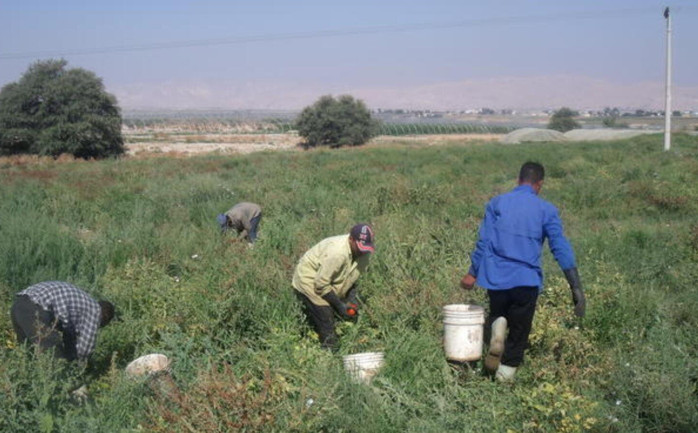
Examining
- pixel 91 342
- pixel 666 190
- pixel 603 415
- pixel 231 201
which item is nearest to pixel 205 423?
pixel 91 342

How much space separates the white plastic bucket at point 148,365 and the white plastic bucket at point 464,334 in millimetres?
2193

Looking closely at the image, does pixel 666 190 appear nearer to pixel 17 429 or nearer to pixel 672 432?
pixel 672 432

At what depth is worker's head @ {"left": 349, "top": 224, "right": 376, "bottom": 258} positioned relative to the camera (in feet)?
21.4

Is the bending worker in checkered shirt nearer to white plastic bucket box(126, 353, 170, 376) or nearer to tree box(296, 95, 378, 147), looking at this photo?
white plastic bucket box(126, 353, 170, 376)

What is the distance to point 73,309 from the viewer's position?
19.8 feet

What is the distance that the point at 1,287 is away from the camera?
24.9ft

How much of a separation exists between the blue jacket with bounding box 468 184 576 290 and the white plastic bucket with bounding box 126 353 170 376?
2526 mm

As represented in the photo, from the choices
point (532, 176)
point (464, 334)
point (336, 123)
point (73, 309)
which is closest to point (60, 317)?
point (73, 309)

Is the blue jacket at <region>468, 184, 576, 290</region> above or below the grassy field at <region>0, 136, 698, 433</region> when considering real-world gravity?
above

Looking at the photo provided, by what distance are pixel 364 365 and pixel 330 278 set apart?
924 millimetres

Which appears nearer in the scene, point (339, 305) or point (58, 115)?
point (339, 305)

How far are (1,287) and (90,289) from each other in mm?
818

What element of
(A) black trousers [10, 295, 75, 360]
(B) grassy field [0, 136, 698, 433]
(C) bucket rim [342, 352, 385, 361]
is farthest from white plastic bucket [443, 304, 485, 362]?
(A) black trousers [10, 295, 75, 360]

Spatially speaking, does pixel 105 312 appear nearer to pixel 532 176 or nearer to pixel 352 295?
pixel 352 295
